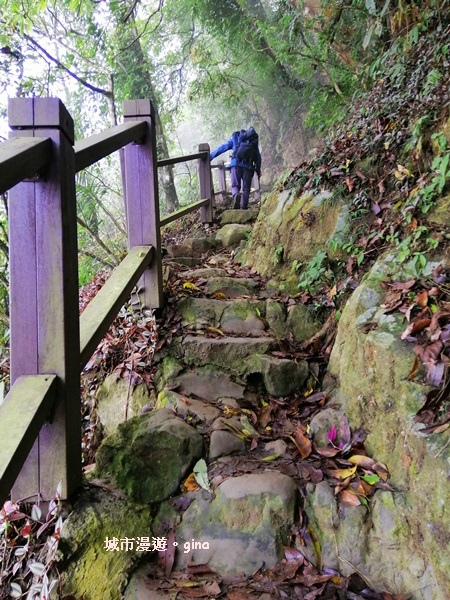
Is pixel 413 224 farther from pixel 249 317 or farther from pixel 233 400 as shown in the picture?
pixel 233 400

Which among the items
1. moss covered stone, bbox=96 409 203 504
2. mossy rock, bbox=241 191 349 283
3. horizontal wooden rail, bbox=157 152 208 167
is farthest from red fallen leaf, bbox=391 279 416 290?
horizontal wooden rail, bbox=157 152 208 167

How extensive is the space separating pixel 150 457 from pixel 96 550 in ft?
1.46

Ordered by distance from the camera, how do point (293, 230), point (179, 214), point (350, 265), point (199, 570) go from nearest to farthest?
point (199, 570)
point (350, 265)
point (293, 230)
point (179, 214)

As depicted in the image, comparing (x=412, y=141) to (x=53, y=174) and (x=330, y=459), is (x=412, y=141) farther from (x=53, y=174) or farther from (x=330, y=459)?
(x=53, y=174)

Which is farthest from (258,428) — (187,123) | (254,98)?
(187,123)

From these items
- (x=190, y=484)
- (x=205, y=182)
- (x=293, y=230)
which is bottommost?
(x=190, y=484)

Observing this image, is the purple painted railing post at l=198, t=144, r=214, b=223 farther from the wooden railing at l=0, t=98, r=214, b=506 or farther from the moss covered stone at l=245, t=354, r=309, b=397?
the wooden railing at l=0, t=98, r=214, b=506

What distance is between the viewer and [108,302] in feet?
7.32

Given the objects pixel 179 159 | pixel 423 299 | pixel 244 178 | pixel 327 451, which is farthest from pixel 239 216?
pixel 327 451

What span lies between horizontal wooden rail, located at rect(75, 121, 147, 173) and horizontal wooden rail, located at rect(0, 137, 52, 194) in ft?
0.86

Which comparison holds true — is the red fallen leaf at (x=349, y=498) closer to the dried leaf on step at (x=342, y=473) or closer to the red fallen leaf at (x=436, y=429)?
the dried leaf on step at (x=342, y=473)

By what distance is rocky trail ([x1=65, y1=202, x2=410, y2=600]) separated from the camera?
1.67 metres

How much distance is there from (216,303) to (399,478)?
72.8 inches

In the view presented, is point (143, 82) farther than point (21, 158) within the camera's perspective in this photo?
Yes
